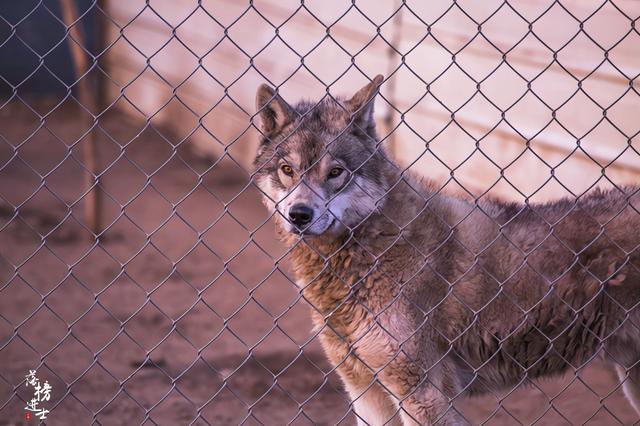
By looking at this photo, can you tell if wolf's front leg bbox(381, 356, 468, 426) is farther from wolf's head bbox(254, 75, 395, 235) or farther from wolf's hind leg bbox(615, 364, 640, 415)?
wolf's hind leg bbox(615, 364, 640, 415)

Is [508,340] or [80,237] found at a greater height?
[80,237]

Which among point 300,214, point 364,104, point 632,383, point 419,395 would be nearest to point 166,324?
point 300,214

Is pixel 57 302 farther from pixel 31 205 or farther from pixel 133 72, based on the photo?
pixel 133 72

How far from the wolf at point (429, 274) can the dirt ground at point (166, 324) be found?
231 mm

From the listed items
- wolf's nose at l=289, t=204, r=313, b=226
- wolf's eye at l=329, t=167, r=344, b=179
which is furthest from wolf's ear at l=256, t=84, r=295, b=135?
wolf's nose at l=289, t=204, r=313, b=226

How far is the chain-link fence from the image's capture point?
3598 millimetres

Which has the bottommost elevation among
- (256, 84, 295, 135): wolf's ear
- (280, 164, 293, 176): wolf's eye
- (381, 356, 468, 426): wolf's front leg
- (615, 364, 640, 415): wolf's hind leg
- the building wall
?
(615, 364, 640, 415): wolf's hind leg

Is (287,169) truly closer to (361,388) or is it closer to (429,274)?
(429,274)

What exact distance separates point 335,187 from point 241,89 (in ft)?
18.6

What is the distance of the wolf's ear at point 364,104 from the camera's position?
3.52 metres

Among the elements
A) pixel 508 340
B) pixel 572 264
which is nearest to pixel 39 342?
pixel 508 340

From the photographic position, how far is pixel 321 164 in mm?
3693

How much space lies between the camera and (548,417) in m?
4.64

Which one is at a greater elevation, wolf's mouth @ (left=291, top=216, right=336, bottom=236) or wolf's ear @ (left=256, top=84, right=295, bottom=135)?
wolf's ear @ (left=256, top=84, right=295, bottom=135)
